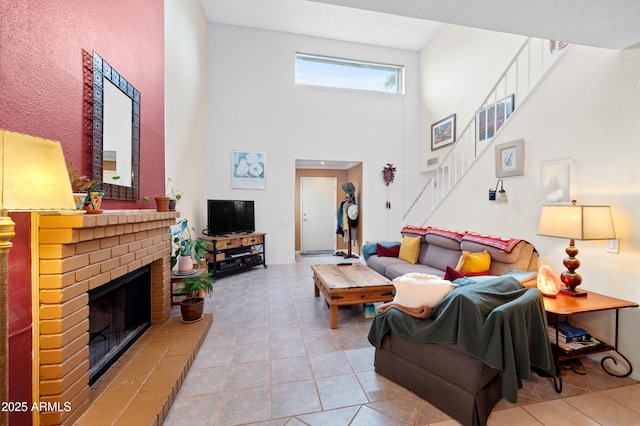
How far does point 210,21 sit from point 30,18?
5013 mm

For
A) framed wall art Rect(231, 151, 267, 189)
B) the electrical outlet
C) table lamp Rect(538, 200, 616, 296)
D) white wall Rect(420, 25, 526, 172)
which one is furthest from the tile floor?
white wall Rect(420, 25, 526, 172)

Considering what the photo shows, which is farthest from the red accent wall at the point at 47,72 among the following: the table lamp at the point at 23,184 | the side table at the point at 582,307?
the side table at the point at 582,307

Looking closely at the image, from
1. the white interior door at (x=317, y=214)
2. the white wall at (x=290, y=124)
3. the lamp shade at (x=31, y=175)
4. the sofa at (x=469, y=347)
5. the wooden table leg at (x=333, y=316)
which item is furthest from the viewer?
the white interior door at (x=317, y=214)

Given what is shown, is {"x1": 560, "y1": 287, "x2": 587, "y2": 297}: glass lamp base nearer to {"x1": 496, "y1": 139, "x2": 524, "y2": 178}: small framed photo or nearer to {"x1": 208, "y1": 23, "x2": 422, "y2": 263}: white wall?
{"x1": 496, "y1": 139, "x2": 524, "y2": 178}: small framed photo

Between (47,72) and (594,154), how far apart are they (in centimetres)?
376

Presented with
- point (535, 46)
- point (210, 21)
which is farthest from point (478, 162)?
point (210, 21)

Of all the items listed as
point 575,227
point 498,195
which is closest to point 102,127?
point 575,227

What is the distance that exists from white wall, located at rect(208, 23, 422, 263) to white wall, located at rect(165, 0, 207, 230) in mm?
340

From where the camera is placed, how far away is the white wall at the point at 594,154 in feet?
6.53

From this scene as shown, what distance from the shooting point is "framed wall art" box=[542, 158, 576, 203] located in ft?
7.85

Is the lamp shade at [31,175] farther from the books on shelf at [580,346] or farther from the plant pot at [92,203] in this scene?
the books on shelf at [580,346]

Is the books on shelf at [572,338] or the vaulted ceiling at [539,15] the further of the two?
the books on shelf at [572,338]

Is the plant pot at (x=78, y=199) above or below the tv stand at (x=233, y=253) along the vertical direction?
above

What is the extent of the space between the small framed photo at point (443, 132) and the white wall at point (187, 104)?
478 centimetres
